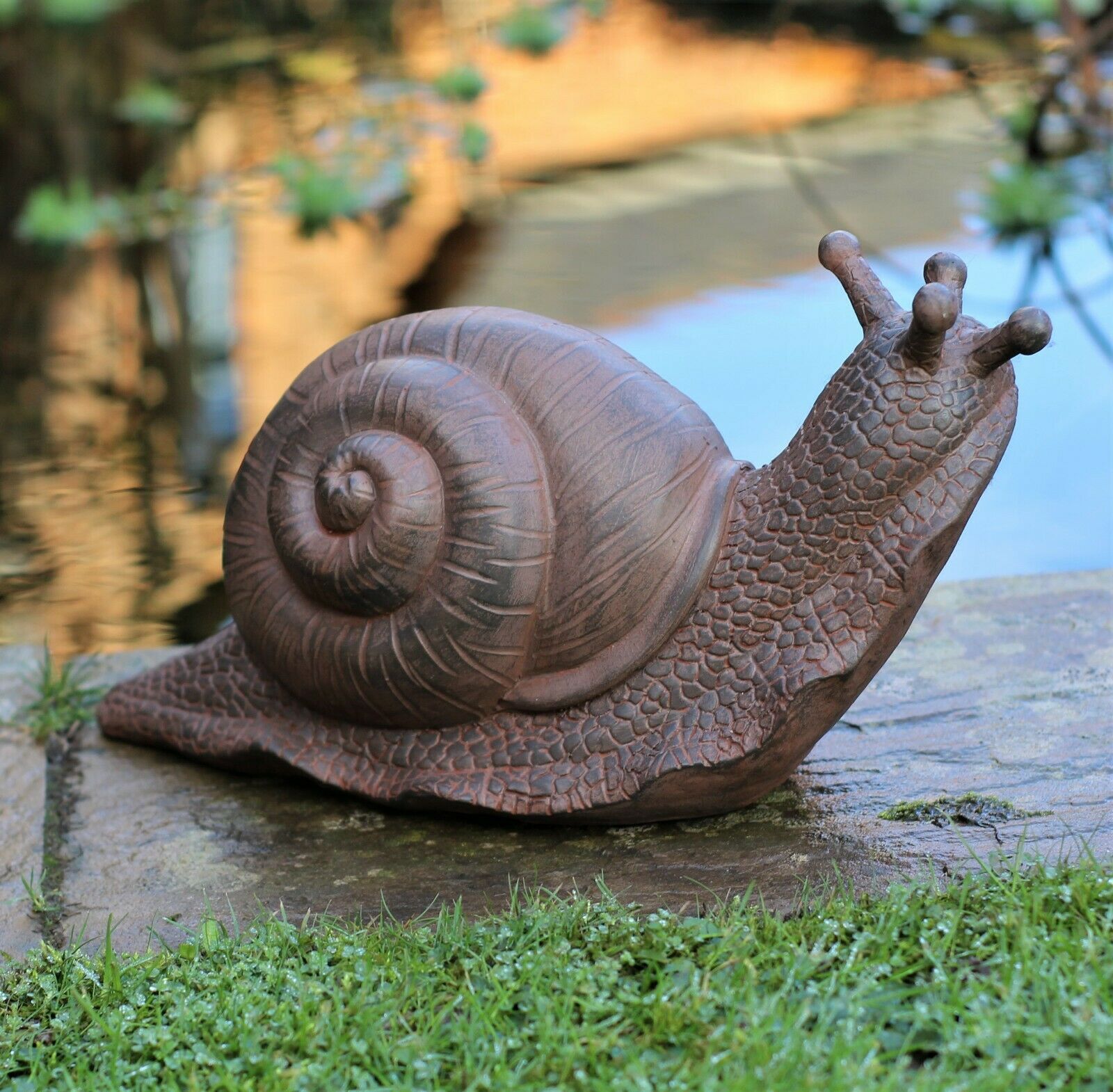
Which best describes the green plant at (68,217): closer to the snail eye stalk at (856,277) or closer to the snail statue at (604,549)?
the snail statue at (604,549)

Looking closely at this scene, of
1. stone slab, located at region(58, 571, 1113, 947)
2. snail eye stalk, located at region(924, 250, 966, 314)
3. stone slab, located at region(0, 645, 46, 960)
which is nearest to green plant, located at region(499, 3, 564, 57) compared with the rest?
stone slab, located at region(0, 645, 46, 960)

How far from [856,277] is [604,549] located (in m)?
0.61

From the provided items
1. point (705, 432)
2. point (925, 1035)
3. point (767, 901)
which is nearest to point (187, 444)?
point (705, 432)

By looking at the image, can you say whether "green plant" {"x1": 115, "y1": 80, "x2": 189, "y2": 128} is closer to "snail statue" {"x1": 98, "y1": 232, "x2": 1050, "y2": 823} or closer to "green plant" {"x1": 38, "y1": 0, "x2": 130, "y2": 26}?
"green plant" {"x1": 38, "y1": 0, "x2": 130, "y2": 26}

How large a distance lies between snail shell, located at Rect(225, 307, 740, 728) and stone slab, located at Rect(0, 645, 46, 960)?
0.64 meters

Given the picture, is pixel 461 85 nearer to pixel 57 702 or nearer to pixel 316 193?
pixel 316 193

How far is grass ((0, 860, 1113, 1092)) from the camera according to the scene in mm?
1895

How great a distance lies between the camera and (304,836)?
8.59 feet

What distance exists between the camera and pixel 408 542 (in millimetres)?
2367

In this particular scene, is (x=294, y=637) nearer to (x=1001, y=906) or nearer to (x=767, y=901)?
(x=767, y=901)

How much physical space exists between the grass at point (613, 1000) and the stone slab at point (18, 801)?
0.45 feet

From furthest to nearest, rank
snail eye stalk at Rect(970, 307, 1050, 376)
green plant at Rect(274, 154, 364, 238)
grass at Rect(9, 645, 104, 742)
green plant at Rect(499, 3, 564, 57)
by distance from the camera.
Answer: green plant at Rect(499, 3, 564, 57)
green plant at Rect(274, 154, 364, 238)
grass at Rect(9, 645, 104, 742)
snail eye stalk at Rect(970, 307, 1050, 376)

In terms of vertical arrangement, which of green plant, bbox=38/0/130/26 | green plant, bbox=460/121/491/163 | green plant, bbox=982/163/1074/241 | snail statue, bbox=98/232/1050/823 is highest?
green plant, bbox=38/0/130/26

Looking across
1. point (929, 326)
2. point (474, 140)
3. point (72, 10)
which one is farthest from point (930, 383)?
point (72, 10)
